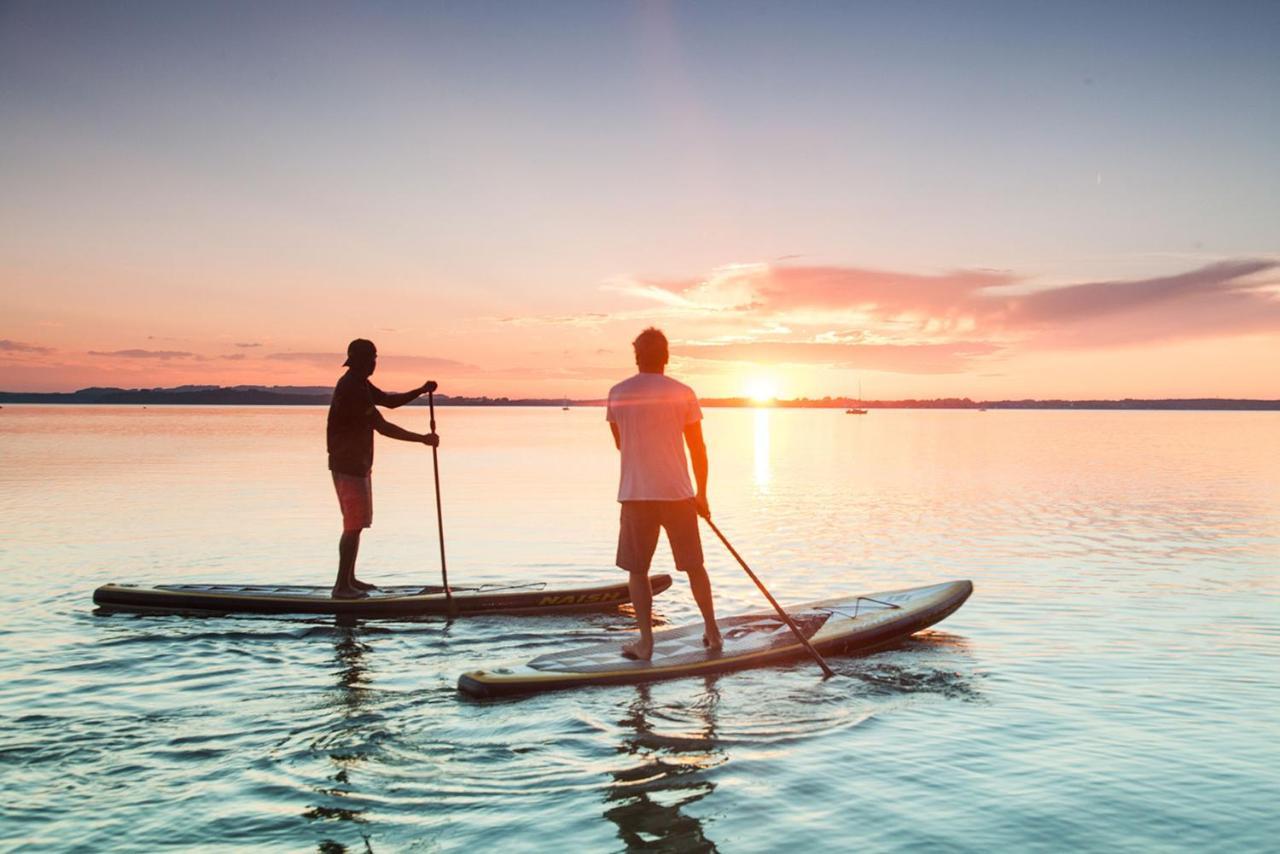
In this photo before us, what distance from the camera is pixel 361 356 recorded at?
1096 cm

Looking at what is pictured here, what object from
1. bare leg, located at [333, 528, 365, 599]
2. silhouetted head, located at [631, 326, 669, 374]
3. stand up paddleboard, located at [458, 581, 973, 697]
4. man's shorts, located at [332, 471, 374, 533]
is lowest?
stand up paddleboard, located at [458, 581, 973, 697]

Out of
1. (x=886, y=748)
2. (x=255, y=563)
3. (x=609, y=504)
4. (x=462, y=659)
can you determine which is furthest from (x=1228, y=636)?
(x=609, y=504)

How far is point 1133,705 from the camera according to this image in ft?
27.2

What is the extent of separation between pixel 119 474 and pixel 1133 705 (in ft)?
123

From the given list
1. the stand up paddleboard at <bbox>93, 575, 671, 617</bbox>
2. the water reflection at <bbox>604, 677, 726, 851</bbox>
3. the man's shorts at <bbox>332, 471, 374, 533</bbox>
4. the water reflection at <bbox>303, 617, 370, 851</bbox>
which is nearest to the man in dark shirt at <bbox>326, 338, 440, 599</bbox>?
the man's shorts at <bbox>332, 471, 374, 533</bbox>

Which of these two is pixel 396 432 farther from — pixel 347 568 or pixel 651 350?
pixel 651 350

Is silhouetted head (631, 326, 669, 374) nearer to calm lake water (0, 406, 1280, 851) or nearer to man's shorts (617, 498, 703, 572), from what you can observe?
man's shorts (617, 498, 703, 572)

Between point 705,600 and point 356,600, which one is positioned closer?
point 705,600

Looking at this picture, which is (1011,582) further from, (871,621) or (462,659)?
(462,659)

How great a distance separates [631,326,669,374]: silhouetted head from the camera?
319 inches

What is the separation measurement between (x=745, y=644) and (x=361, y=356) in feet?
18.1

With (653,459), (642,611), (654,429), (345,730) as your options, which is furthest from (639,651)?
(345,730)

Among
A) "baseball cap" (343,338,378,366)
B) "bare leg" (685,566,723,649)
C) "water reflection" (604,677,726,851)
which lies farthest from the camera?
"baseball cap" (343,338,378,366)

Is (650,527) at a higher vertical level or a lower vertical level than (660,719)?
higher
